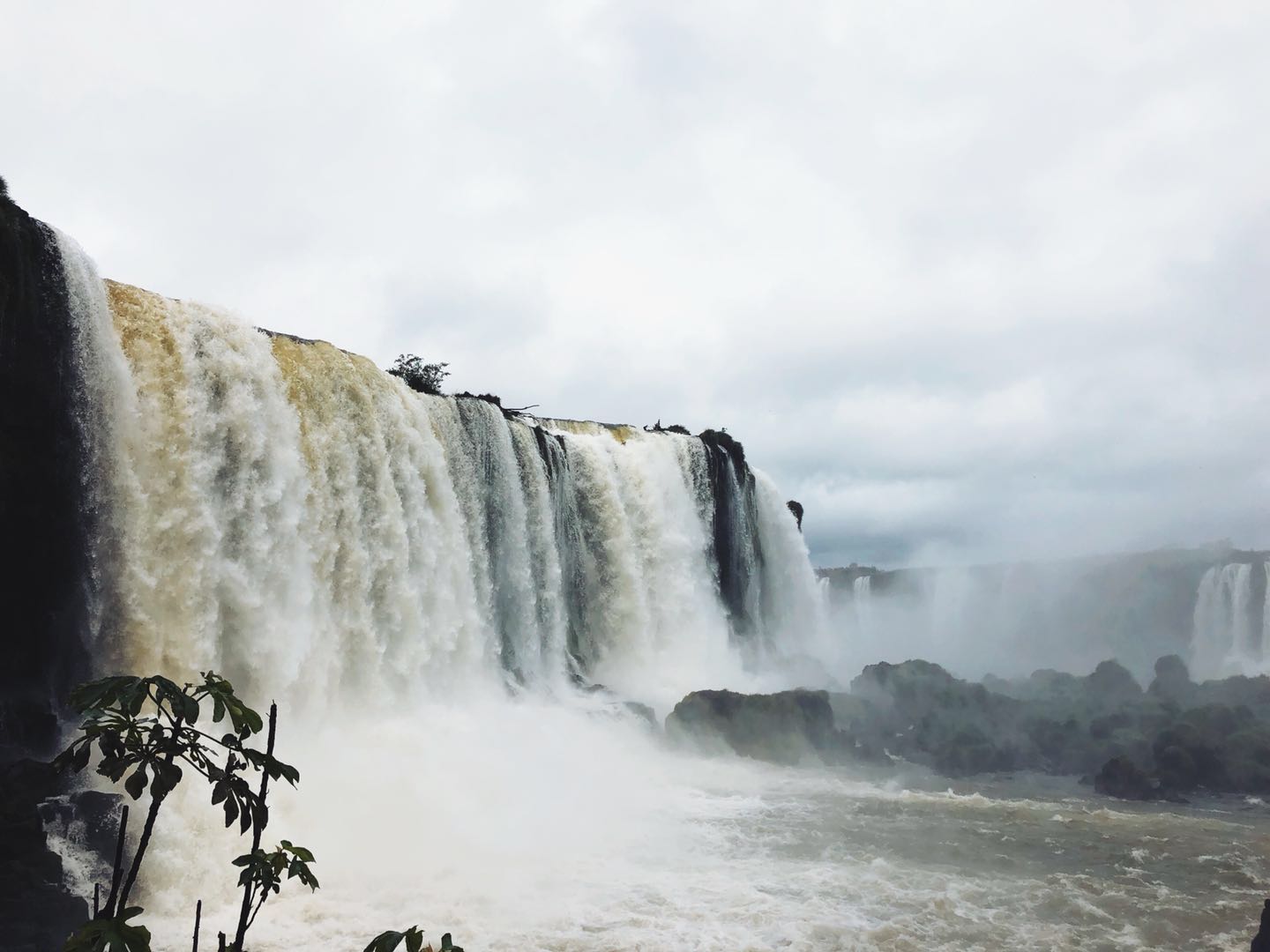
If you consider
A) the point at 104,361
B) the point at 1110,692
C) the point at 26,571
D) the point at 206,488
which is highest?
the point at 104,361

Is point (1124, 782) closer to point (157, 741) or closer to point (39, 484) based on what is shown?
point (39, 484)

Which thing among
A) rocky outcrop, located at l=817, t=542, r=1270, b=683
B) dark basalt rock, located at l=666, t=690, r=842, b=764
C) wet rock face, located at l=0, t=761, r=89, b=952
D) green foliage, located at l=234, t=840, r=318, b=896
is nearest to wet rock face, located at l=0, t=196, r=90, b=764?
wet rock face, located at l=0, t=761, r=89, b=952

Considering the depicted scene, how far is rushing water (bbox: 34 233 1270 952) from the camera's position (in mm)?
9344

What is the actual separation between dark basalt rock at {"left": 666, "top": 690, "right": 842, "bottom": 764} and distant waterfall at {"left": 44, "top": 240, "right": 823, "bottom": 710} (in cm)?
327

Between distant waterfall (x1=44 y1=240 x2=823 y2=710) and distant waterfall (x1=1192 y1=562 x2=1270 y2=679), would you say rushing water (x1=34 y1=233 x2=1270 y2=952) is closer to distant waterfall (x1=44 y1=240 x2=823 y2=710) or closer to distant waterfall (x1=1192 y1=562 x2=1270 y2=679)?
distant waterfall (x1=44 y1=240 x2=823 y2=710)

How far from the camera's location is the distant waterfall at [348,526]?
36.3ft

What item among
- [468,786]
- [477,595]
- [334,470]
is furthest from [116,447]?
[477,595]

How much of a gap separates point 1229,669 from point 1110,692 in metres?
14.0

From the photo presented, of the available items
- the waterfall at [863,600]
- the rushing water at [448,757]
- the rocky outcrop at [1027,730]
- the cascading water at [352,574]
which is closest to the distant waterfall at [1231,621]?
the rocky outcrop at [1027,730]

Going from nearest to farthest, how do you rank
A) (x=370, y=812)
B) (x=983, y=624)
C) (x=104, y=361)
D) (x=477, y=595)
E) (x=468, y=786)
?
1. (x=104, y=361)
2. (x=370, y=812)
3. (x=468, y=786)
4. (x=477, y=595)
5. (x=983, y=624)

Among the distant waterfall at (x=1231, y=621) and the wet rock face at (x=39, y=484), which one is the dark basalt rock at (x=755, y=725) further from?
the distant waterfall at (x=1231, y=621)

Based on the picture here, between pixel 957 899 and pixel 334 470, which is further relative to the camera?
pixel 334 470

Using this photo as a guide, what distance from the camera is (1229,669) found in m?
34.2

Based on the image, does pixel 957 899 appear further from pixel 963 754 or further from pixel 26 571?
pixel 26 571
